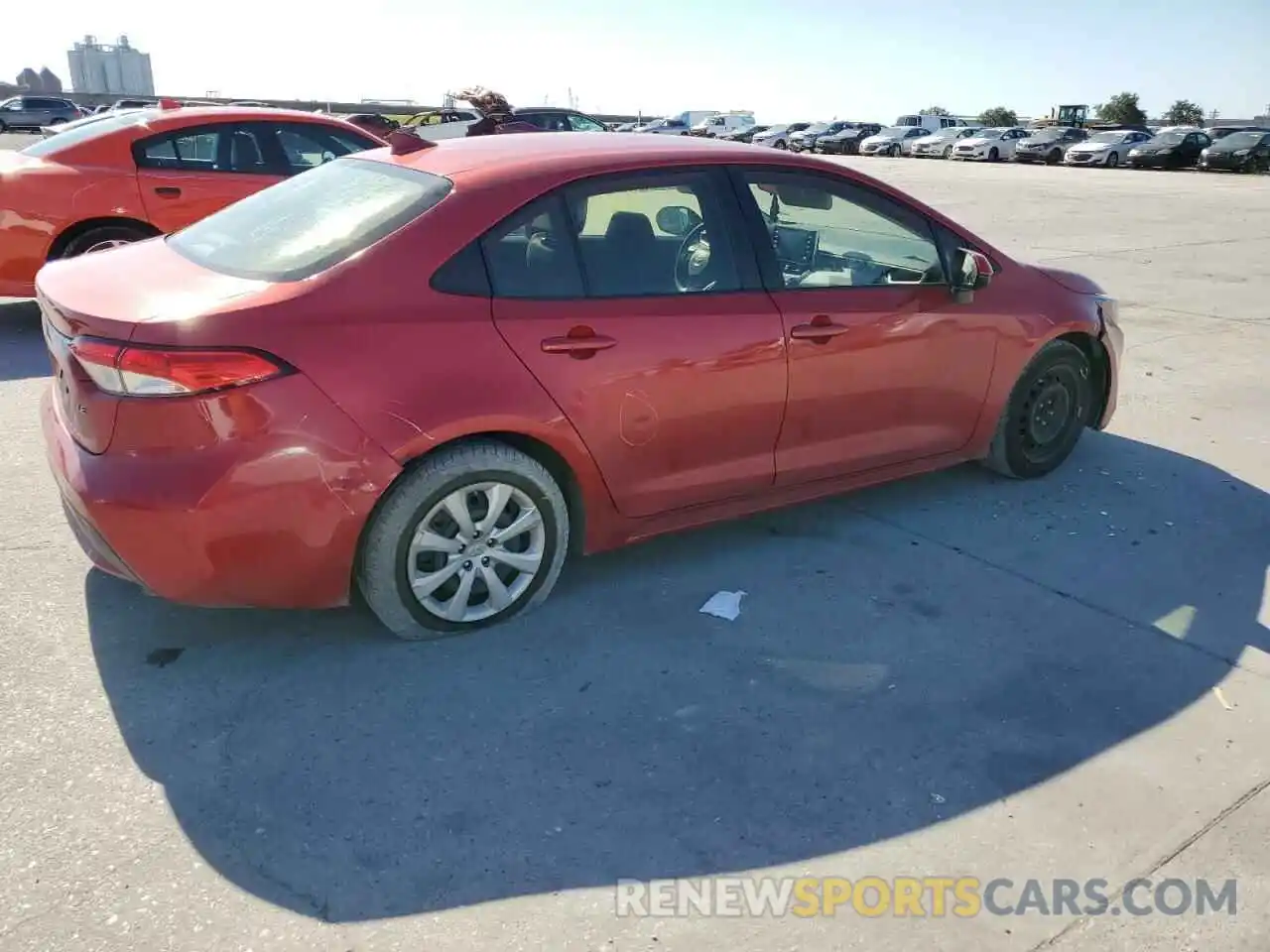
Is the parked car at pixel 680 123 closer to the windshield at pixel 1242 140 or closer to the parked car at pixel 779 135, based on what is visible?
the parked car at pixel 779 135

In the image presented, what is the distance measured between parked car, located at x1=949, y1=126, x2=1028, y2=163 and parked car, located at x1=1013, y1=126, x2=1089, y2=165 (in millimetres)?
507

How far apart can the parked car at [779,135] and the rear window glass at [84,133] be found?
44.2m

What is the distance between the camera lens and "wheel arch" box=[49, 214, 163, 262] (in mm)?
7180

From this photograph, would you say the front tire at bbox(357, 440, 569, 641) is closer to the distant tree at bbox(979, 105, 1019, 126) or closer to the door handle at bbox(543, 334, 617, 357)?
the door handle at bbox(543, 334, 617, 357)

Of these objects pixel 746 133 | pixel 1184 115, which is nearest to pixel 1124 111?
pixel 1184 115

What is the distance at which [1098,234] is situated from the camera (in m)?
15.1

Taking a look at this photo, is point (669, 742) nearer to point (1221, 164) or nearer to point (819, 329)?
point (819, 329)

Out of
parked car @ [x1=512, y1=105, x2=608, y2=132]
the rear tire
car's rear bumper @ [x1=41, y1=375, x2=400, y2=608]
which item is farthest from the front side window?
parked car @ [x1=512, y1=105, x2=608, y2=132]

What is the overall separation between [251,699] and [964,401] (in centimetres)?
320

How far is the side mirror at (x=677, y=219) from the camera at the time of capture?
3.81 m

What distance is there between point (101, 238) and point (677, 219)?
5413 millimetres

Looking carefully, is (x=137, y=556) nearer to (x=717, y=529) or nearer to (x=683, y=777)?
(x=683, y=777)

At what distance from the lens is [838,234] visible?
4277 millimetres

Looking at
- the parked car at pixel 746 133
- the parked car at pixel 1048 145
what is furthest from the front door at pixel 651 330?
the parked car at pixel 746 133
